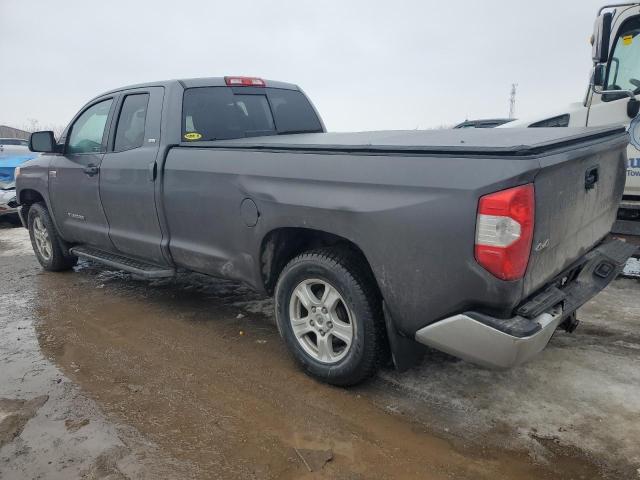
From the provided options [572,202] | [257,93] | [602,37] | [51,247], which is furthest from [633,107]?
[51,247]

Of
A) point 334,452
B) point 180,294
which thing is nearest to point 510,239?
point 334,452

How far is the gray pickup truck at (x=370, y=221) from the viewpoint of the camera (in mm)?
2348

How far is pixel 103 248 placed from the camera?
513 cm

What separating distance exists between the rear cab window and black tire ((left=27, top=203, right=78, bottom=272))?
2.74 metres

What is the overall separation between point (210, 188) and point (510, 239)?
213 cm

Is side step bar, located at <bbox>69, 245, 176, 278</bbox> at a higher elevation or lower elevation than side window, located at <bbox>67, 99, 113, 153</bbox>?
lower

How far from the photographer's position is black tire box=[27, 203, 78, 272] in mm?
5883

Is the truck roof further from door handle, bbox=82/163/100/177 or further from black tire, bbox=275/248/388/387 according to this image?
black tire, bbox=275/248/388/387

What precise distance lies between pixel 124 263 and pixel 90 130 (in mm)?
1513

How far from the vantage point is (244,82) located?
188 inches

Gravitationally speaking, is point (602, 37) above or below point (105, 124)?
above

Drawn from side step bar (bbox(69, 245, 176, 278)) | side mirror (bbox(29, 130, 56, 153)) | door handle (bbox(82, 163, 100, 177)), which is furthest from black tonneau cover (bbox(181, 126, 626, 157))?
side mirror (bbox(29, 130, 56, 153))

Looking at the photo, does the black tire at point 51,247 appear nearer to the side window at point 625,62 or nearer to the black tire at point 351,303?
the black tire at point 351,303

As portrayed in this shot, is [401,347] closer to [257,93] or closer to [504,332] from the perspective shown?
[504,332]
